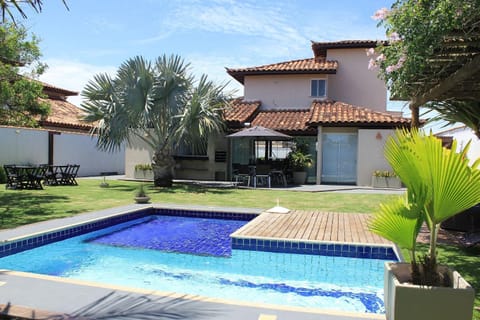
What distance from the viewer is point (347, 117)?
22.2 meters

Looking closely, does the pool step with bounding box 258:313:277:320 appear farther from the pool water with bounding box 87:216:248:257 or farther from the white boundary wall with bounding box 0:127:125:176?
the white boundary wall with bounding box 0:127:125:176

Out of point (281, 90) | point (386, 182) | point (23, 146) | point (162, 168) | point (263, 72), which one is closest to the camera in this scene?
point (162, 168)

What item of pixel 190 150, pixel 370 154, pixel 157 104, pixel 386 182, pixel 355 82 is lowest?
pixel 386 182

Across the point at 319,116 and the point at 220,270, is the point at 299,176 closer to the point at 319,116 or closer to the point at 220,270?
the point at 319,116

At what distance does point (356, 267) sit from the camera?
25.0ft

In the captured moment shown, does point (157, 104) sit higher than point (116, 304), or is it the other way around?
point (157, 104)

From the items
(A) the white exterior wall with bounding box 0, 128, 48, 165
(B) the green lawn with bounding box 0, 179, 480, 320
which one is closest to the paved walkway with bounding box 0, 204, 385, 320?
(B) the green lawn with bounding box 0, 179, 480, 320

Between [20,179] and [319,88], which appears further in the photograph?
[319,88]

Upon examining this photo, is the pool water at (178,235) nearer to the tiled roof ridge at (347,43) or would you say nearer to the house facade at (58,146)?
the house facade at (58,146)

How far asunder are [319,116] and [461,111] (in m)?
11.8

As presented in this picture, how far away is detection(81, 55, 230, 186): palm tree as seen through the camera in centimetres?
1852

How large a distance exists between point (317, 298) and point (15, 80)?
16.0 m

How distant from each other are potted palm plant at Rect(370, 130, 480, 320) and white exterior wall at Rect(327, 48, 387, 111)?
81.5ft

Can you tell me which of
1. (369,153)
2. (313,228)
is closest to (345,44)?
(369,153)
